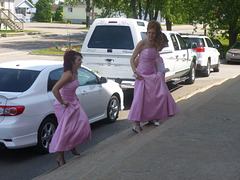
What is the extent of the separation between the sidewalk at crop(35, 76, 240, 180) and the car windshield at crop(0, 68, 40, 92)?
1.51 m

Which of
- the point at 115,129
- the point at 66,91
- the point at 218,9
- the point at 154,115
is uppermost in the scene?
the point at 218,9

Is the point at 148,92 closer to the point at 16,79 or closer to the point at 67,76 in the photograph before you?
the point at 67,76

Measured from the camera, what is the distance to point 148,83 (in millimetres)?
7211

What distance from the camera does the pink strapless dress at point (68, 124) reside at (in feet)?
19.0

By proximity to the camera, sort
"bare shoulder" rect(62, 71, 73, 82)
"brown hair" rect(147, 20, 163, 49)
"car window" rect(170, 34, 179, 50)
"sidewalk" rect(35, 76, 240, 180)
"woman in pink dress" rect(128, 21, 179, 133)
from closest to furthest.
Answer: "sidewalk" rect(35, 76, 240, 180) → "bare shoulder" rect(62, 71, 73, 82) → "brown hair" rect(147, 20, 163, 49) → "woman in pink dress" rect(128, 21, 179, 133) → "car window" rect(170, 34, 179, 50)

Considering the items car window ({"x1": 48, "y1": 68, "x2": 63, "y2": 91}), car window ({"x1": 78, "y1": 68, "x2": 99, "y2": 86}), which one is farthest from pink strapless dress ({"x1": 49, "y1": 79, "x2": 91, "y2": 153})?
car window ({"x1": 78, "y1": 68, "x2": 99, "y2": 86})

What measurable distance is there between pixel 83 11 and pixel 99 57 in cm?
8811

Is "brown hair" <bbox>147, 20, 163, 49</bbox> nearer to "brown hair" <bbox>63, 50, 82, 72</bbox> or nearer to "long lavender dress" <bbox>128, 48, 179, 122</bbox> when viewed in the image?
"long lavender dress" <bbox>128, 48, 179, 122</bbox>

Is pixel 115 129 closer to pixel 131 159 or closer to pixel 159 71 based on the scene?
pixel 159 71

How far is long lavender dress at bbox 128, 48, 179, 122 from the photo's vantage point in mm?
7195

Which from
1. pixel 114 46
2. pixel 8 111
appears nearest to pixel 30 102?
pixel 8 111

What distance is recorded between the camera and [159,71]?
7.51 meters

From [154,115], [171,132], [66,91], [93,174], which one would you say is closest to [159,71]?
[154,115]

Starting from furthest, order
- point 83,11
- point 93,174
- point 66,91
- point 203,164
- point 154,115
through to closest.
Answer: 1. point 83,11
2. point 154,115
3. point 66,91
4. point 203,164
5. point 93,174
